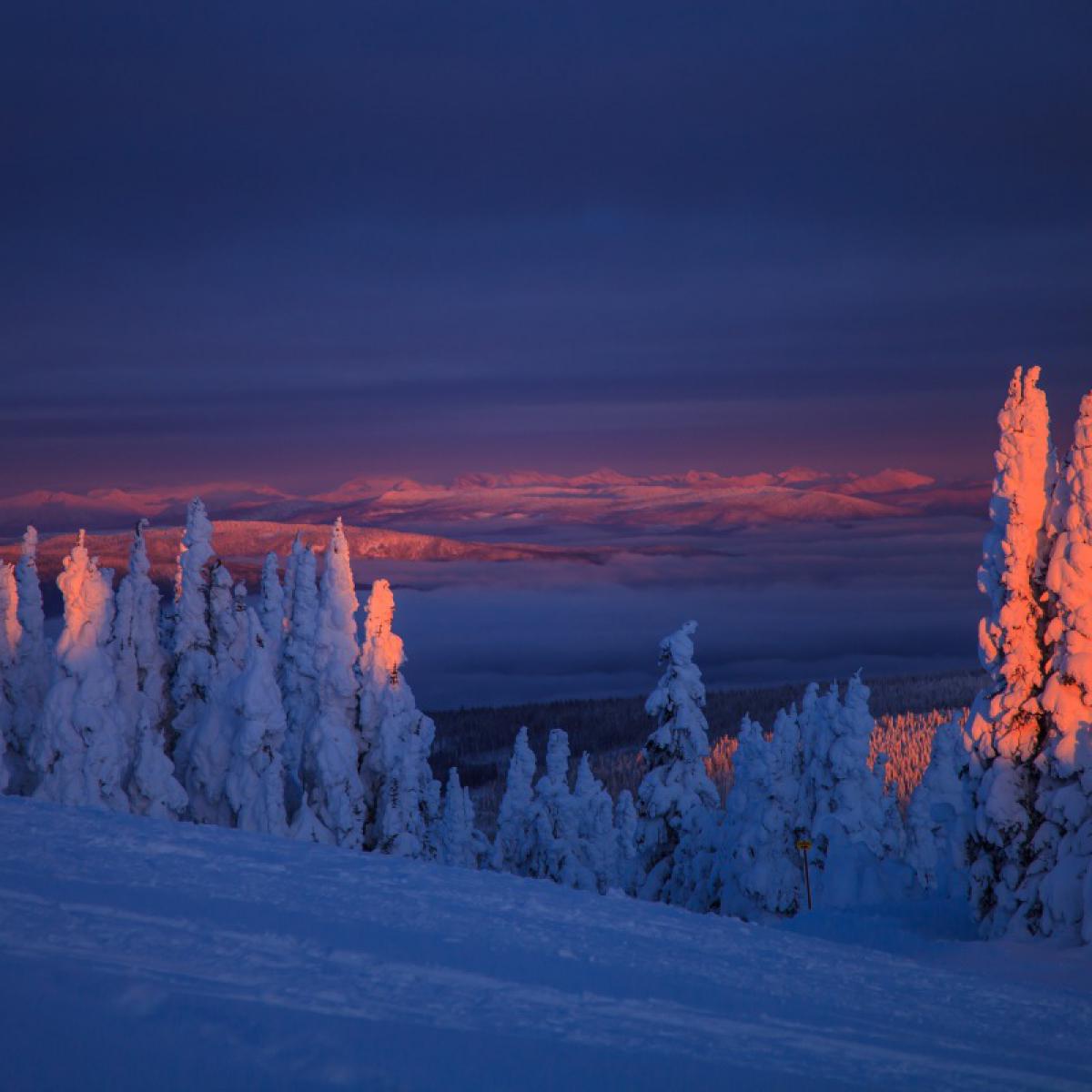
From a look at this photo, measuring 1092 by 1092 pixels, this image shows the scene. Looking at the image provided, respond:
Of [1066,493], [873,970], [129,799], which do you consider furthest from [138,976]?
[129,799]

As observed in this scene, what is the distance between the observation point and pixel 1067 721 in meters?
21.7

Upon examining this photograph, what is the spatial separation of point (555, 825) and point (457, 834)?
6.07 meters

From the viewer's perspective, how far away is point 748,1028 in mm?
9359

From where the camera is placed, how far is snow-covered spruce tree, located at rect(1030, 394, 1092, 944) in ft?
68.7

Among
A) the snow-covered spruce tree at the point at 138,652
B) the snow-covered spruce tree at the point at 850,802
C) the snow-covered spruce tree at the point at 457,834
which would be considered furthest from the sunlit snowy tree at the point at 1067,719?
the snow-covered spruce tree at the point at 457,834

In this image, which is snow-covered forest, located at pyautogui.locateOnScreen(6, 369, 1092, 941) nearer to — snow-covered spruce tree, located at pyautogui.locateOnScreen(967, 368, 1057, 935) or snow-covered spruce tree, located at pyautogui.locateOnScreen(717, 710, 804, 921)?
snow-covered spruce tree, located at pyautogui.locateOnScreen(717, 710, 804, 921)

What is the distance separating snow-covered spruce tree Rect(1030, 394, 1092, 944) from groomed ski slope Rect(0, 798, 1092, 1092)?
25.8 ft

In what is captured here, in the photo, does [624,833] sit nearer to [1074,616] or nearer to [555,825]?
[555,825]

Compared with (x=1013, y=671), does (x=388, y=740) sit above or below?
below

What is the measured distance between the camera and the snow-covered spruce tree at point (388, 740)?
142ft

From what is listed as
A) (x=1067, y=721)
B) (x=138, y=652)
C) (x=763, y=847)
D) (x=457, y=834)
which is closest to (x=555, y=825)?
(x=457, y=834)

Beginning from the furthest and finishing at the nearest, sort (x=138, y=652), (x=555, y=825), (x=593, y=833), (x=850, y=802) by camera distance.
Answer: (x=593, y=833), (x=555, y=825), (x=850, y=802), (x=138, y=652)

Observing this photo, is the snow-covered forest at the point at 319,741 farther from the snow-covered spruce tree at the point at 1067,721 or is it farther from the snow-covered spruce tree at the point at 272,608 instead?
the snow-covered spruce tree at the point at 1067,721

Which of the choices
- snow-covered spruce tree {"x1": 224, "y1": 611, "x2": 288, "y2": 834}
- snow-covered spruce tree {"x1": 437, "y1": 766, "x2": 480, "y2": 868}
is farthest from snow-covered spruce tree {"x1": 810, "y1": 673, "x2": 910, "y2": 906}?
snow-covered spruce tree {"x1": 437, "y1": 766, "x2": 480, "y2": 868}
